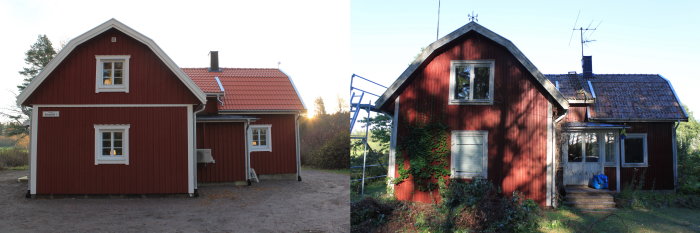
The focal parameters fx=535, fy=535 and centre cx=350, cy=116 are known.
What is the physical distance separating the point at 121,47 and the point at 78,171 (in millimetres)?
2736

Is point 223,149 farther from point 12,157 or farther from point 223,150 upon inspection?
point 12,157

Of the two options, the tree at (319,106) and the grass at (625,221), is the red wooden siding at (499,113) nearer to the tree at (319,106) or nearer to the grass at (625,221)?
the grass at (625,221)

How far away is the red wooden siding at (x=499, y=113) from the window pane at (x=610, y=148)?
400cm

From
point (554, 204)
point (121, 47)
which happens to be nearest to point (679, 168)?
point (554, 204)

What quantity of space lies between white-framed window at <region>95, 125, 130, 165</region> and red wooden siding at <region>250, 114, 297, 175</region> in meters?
4.53

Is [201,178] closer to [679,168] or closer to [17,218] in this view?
[17,218]

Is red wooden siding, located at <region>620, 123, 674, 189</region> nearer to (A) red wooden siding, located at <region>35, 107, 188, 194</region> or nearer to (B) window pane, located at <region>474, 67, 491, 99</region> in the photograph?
(B) window pane, located at <region>474, 67, 491, 99</region>

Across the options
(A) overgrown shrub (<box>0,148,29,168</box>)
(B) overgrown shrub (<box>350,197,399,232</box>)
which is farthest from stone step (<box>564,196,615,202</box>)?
(A) overgrown shrub (<box>0,148,29,168</box>)

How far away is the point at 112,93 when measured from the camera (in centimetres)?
1137

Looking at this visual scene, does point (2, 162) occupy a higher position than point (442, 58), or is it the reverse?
point (442, 58)

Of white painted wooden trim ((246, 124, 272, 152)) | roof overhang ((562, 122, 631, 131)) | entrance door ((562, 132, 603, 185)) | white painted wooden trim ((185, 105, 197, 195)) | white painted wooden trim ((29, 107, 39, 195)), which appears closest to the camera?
white painted wooden trim ((29, 107, 39, 195))

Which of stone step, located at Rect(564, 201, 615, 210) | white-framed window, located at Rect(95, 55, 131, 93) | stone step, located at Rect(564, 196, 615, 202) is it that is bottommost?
stone step, located at Rect(564, 201, 615, 210)

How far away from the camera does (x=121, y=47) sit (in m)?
11.4

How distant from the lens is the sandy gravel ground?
7.93 metres
